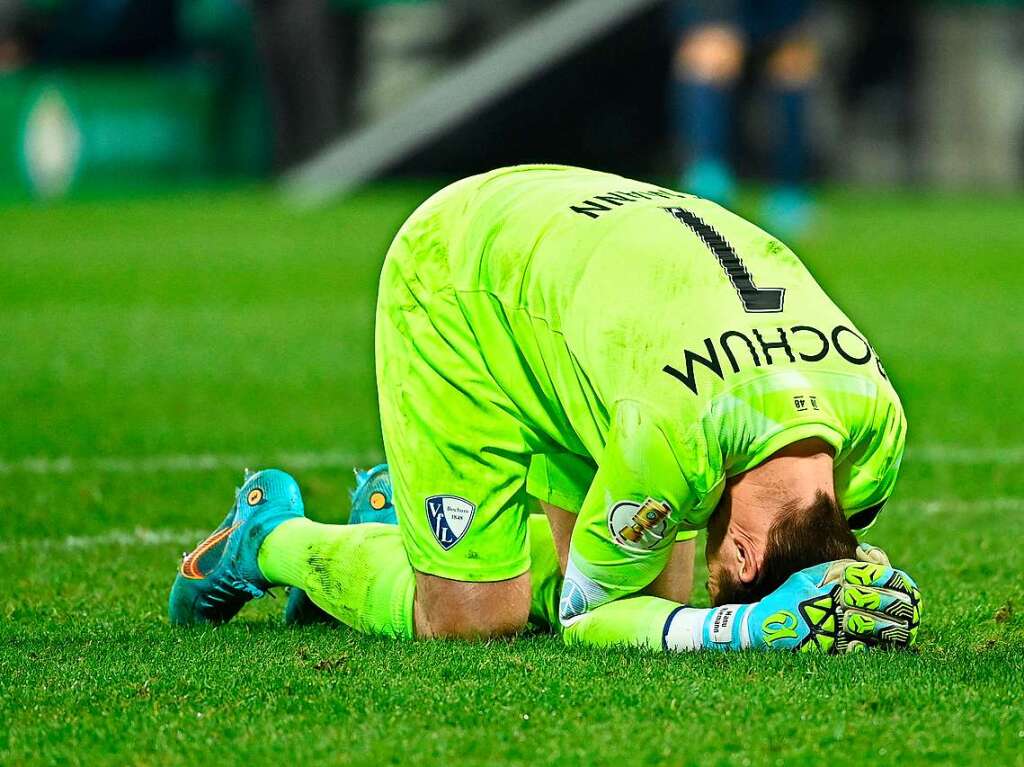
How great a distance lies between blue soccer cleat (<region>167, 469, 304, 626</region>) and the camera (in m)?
4.47

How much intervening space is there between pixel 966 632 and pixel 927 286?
8753 millimetres

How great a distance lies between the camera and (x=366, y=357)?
9.73m

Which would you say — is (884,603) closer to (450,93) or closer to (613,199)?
(613,199)

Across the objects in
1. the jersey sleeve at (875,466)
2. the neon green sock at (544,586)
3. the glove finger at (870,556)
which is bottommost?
the neon green sock at (544,586)

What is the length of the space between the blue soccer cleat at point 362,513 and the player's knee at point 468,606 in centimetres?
45

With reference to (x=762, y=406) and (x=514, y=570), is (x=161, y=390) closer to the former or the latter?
(x=514, y=570)

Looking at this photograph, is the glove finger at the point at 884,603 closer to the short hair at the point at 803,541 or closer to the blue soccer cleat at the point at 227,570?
the short hair at the point at 803,541

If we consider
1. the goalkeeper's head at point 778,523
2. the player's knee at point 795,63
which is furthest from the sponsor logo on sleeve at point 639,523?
the player's knee at point 795,63

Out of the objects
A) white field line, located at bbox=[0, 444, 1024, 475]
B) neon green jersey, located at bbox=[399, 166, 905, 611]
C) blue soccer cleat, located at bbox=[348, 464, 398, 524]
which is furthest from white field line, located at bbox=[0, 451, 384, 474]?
neon green jersey, located at bbox=[399, 166, 905, 611]

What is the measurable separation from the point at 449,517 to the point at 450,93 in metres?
16.4

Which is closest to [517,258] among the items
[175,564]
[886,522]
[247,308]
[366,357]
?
[175,564]

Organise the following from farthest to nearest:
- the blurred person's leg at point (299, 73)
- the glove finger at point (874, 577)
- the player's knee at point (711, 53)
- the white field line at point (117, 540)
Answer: the blurred person's leg at point (299, 73) → the player's knee at point (711, 53) → the white field line at point (117, 540) → the glove finger at point (874, 577)

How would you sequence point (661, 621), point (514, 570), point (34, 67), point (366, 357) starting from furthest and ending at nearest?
point (34, 67), point (366, 357), point (514, 570), point (661, 621)

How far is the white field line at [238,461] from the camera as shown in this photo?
671 centimetres
